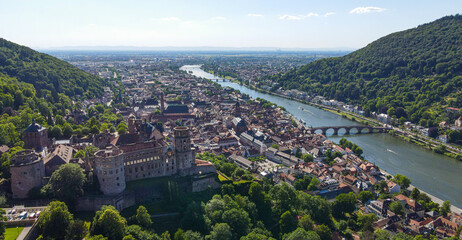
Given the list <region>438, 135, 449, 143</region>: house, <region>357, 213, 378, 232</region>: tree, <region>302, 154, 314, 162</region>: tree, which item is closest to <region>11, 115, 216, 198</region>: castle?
<region>357, 213, 378, 232</region>: tree

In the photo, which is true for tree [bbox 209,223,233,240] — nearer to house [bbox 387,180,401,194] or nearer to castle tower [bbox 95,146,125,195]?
castle tower [bbox 95,146,125,195]

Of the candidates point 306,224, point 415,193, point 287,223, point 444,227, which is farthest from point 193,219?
point 415,193

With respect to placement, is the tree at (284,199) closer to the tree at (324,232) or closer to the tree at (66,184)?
the tree at (324,232)

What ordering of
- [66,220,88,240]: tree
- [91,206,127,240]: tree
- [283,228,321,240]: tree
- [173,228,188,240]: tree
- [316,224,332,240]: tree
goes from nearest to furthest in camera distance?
[66,220,88,240]: tree < [91,206,127,240]: tree < [173,228,188,240]: tree < [283,228,321,240]: tree < [316,224,332,240]: tree

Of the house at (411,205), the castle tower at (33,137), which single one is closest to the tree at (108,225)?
the castle tower at (33,137)

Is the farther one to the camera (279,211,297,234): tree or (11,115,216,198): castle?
(279,211,297,234): tree

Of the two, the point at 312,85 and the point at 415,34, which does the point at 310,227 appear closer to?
the point at 312,85

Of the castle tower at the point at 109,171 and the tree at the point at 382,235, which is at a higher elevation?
the castle tower at the point at 109,171
